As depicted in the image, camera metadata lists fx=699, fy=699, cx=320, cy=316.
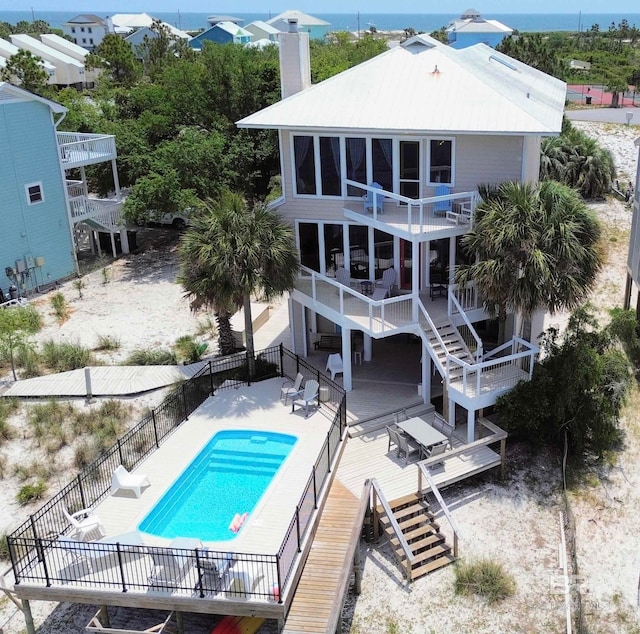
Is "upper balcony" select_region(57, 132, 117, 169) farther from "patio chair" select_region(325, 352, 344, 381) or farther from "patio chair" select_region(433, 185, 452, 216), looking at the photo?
"patio chair" select_region(433, 185, 452, 216)

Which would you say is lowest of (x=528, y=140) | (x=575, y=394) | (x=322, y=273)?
(x=575, y=394)

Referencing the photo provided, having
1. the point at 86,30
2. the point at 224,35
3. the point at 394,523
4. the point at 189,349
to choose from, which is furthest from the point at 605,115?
the point at 86,30

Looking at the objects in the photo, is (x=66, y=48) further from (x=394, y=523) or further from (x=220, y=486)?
(x=394, y=523)

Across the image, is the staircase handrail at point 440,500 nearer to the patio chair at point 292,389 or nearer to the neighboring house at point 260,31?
the patio chair at point 292,389

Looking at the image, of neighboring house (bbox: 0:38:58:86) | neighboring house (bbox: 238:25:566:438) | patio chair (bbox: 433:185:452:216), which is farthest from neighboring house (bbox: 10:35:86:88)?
patio chair (bbox: 433:185:452:216)

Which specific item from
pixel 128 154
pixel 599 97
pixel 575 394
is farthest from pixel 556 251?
pixel 599 97

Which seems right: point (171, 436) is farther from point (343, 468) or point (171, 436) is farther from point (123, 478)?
point (343, 468)
